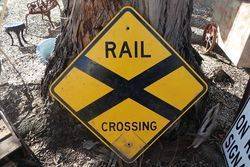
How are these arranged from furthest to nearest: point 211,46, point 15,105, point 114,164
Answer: point 211,46, point 15,105, point 114,164

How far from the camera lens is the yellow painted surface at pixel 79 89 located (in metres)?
2.21

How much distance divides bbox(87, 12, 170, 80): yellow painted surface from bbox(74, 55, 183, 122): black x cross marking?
3cm

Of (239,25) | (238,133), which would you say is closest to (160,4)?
(238,133)

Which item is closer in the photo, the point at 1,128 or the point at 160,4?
the point at 160,4

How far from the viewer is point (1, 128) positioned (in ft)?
11.5

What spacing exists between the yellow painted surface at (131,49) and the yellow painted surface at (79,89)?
0.45 feet

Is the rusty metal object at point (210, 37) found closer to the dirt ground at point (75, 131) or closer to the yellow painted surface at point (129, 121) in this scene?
the dirt ground at point (75, 131)

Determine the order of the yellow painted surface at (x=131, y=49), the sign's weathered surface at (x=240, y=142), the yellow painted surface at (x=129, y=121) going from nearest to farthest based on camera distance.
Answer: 1. the yellow painted surface at (x=131, y=49)
2. the yellow painted surface at (x=129, y=121)
3. the sign's weathered surface at (x=240, y=142)

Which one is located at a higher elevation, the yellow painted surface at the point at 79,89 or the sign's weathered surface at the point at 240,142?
the yellow painted surface at the point at 79,89

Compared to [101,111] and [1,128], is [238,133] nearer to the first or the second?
[101,111]

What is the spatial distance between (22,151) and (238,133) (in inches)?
72.5

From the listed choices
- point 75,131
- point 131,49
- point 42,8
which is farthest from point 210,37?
point 131,49

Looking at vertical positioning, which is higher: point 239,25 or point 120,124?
point 120,124

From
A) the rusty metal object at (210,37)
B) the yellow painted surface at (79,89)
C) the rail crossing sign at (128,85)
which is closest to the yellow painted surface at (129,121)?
the rail crossing sign at (128,85)
